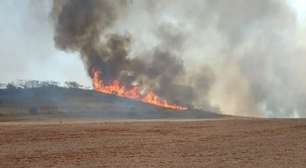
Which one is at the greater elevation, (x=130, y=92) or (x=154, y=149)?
(x=130, y=92)

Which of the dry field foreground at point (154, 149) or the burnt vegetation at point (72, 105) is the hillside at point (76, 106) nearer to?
the burnt vegetation at point (72, 105)

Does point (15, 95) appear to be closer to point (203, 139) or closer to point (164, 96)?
point (164, 96)

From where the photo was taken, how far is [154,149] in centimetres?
4009

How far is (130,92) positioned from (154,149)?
11605 centimetres

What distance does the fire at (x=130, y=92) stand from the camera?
152 meters

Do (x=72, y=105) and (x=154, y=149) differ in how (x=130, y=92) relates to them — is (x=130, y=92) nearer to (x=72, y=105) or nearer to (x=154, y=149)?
(x=72, y=105)

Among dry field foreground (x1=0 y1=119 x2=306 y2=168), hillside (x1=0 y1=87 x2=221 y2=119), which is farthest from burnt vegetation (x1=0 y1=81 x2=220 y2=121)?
dry field foreground (x1=0 y1=119 x2=306 y2=168)

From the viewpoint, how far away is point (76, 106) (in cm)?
15588

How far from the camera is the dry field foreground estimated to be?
107 ft

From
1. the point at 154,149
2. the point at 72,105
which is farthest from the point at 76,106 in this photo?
the point at 154,149

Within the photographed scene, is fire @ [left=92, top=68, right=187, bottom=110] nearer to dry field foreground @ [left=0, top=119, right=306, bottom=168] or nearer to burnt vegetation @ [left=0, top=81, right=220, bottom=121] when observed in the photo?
burnt vegetation @ [left=0, top=81, right=220, bottom=121]

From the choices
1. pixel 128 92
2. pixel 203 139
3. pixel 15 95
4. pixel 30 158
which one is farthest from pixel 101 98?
pixel 30 158

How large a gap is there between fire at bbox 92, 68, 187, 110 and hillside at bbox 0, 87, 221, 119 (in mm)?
2375

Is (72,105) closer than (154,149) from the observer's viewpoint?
No
